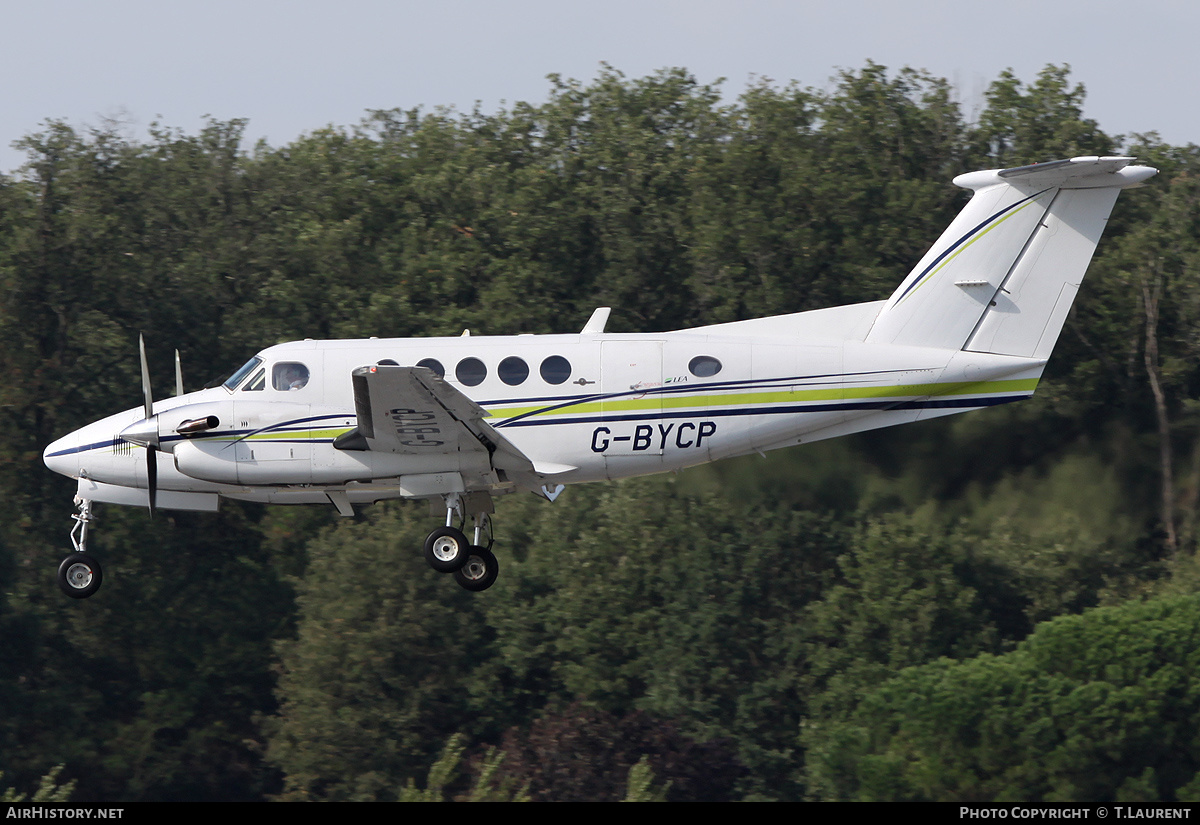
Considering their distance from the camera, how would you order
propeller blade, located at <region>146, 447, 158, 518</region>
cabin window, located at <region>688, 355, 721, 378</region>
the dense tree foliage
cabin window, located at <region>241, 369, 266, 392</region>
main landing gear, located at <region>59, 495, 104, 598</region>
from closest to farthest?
cabin window, located at <region>688, 355, 721, 378</region> → cabin window, located at <region>241, 369, 266, 392</region> → propeller blade, located at <region>146, 447, 158, 518</region> → main landing gear, located at <region>59, 495, 104, 598</region> → the dense tree foliage

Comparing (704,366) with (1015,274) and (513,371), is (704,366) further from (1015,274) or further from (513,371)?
(1015,274)

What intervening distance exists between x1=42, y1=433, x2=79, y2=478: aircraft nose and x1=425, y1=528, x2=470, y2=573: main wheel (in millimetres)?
4390

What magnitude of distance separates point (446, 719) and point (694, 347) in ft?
68.4

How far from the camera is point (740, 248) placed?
38.8 m

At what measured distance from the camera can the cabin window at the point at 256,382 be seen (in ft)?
56.8

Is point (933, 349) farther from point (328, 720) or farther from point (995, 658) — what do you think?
point (328, 720)

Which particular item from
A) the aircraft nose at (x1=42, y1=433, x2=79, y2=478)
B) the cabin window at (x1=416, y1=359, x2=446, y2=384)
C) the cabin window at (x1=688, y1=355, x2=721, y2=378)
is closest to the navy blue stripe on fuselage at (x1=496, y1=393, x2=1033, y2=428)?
the cabin window at (x1=688, y1=355, x2=721, y2=378)

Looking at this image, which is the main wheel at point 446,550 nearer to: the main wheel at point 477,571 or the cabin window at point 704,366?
the main wheel at point 477,571

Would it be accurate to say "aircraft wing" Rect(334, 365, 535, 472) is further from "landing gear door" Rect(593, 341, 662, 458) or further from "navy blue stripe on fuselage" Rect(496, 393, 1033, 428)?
"landing gear door" Rect(593, 341, 662, 458)

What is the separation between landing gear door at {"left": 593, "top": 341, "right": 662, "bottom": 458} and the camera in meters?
17.1

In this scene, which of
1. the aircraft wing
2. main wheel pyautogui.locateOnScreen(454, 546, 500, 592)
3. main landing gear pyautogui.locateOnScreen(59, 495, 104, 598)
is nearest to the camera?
the aircraft wing

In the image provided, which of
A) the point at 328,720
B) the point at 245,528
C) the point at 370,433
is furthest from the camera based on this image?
the point at 245,528

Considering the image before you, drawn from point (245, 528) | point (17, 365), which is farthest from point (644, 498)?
point (17, 365)

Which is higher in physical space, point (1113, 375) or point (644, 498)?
point (1113, 375)
